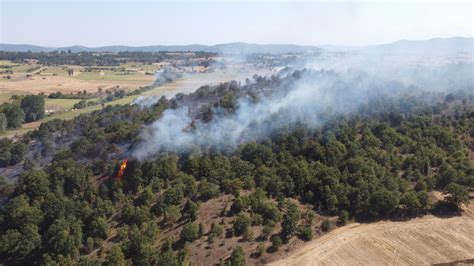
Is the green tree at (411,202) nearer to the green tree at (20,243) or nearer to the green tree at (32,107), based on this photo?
the green tree at (20,243)

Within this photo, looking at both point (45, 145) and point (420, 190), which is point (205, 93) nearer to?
point (45, 145)

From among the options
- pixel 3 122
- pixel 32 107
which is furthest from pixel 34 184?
pixel 32 107

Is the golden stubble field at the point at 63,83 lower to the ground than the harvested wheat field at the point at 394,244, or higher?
higher

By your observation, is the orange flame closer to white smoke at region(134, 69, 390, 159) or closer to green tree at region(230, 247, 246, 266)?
white smoke at region(134, 69, 390, 159)

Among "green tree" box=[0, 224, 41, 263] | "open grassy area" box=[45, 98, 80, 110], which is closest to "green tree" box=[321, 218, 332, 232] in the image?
"green tree" box=[0, 224, 41, 263]

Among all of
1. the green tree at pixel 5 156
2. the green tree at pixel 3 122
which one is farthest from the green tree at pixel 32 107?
the green tree at pixel 5 156

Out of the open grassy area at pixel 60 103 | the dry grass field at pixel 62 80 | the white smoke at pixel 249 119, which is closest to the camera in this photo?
the white smoke at pixel 249 119

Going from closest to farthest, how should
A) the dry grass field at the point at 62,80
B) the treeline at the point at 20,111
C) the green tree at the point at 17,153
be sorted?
1. the green tree at the point at 17,153
2. the treeline at the point at 20,111
3. the dry grass field at the point at 62,80
